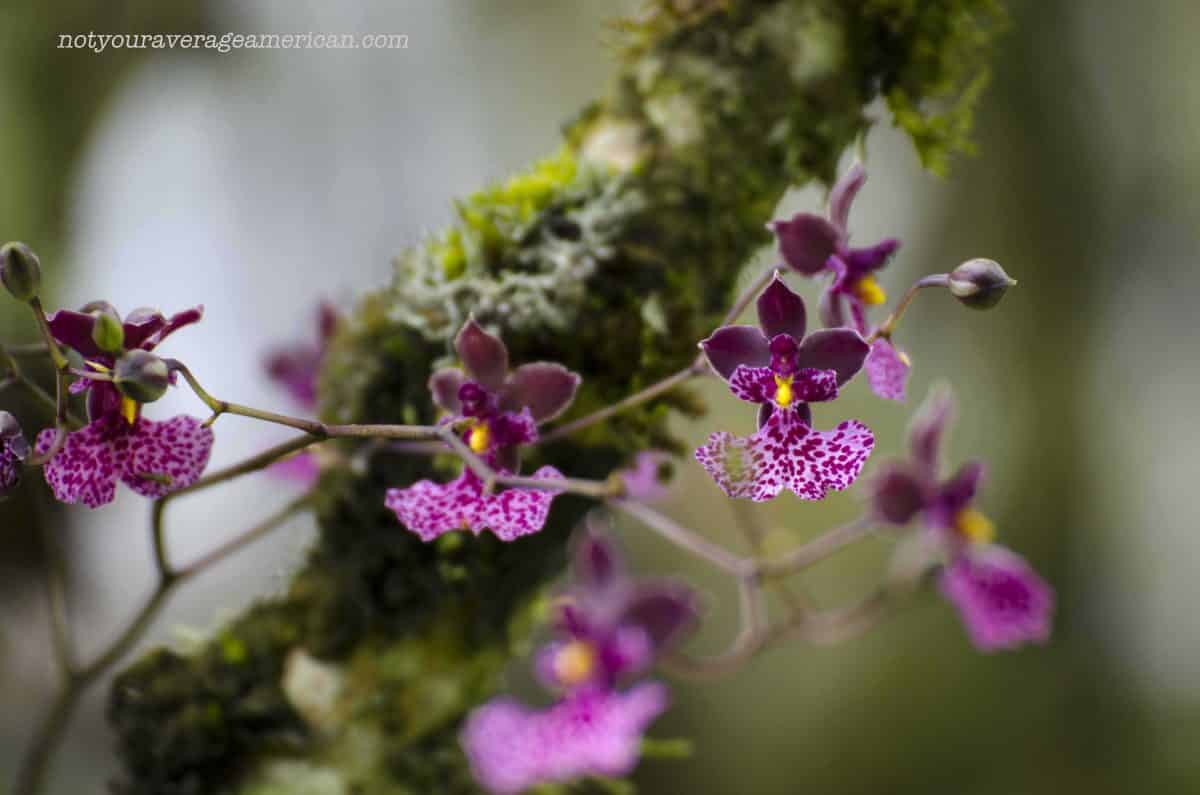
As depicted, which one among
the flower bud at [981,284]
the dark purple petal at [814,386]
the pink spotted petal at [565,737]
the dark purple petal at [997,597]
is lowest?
the pink spotted petal at [565,737]

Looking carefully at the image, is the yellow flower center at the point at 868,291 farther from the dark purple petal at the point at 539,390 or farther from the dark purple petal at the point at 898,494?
the dark purple petal at the point at 898,494

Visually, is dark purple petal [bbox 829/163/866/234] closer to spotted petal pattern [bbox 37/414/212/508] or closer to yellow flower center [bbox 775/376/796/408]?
yellow flower center [bbox 775/376/796/408]

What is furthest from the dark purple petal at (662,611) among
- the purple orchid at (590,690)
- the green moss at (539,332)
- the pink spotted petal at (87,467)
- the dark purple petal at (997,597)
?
the pink spotted petal at (87,467)

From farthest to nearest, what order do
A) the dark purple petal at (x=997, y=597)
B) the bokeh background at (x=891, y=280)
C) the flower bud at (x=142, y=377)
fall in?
1. the bokeh background at (x=891, y=280)
2. the dark purple petal at (x=997, y=597)
3. the flower bud at (x=142, y=377)

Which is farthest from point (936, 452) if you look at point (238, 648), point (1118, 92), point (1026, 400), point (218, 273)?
point (1118, 92)

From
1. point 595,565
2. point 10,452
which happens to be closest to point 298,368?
point 595,565

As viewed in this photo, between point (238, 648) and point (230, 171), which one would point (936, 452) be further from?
point (230, 171)
